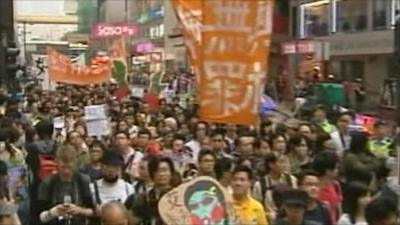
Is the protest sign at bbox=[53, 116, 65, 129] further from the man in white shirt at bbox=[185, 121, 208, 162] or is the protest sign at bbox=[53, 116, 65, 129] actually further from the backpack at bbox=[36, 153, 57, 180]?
the backpack at bbox=[36, 153, 57, 180]

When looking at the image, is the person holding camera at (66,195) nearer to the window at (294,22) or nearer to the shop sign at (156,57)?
the shop sign at (156,57)

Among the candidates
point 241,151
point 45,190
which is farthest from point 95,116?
point 45,190

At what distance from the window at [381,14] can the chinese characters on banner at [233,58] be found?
31.9 meters

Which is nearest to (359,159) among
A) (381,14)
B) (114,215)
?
(114,215)

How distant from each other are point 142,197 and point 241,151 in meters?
3.31

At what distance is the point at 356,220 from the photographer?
6336 millimetres

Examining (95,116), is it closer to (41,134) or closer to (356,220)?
(41,134)

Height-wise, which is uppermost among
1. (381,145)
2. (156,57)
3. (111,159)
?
(156,57)

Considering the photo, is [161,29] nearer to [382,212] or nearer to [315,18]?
[315,18]

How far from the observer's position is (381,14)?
128ft

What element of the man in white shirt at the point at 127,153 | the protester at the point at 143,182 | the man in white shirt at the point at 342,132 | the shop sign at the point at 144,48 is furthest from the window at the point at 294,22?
the protester at the point at 143,182

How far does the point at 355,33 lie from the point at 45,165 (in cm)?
3265

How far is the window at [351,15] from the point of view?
136 ft

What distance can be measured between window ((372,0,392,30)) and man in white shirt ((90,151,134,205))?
31.2 metres
